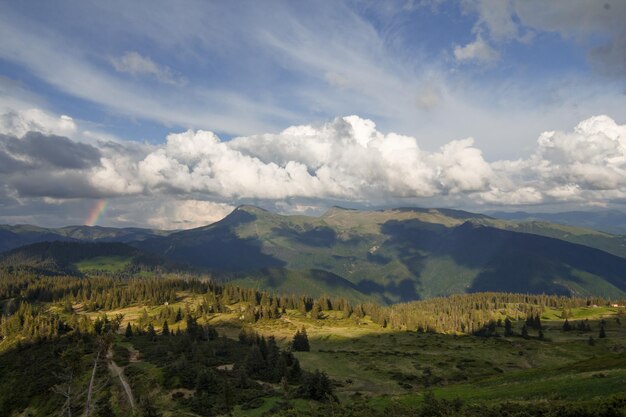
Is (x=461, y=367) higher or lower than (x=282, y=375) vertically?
lower

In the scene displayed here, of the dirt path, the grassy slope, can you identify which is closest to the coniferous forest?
the dirt path

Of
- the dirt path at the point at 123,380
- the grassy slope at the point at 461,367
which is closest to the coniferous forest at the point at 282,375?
the dirt path at the point at 123,380

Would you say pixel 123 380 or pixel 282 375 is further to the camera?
pixel 282 375

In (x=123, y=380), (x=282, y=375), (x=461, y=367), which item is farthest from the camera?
(x=461, y=367)

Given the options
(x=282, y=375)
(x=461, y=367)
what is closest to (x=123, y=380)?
(x=282, y=375)

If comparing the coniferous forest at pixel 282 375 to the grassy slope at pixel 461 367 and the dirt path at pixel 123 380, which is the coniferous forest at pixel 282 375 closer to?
the dirt path at pixel 123 380

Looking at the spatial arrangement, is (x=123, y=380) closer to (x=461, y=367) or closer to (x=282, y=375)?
(x=282, y=375)

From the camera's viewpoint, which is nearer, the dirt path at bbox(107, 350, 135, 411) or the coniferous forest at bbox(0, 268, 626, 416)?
the coniferous forest at bbox(0, 268, 626, 416)

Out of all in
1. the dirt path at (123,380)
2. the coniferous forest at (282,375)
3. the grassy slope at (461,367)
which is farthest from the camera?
the dirt path at (123,380)

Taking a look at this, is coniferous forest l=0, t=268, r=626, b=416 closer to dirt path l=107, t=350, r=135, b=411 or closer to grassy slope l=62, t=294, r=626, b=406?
dirt path l=107, t=350, r=135, b=411

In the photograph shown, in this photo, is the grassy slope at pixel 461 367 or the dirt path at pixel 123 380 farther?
the dirt path at pixel 123 380

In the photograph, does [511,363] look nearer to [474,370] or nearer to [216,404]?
[474,370]

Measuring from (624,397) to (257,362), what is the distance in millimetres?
79864

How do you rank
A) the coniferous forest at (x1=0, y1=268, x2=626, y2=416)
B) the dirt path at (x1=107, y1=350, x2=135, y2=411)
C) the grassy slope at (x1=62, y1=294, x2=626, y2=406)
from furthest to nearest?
the dirt path at (x1=107, y1=350, x2=135, y2=411)
the grassy slope at (x1=62, y1=294, x2=626, y2=406)
the coniferous forest at (x1=0, y1=268, x2=626, y2=416)
